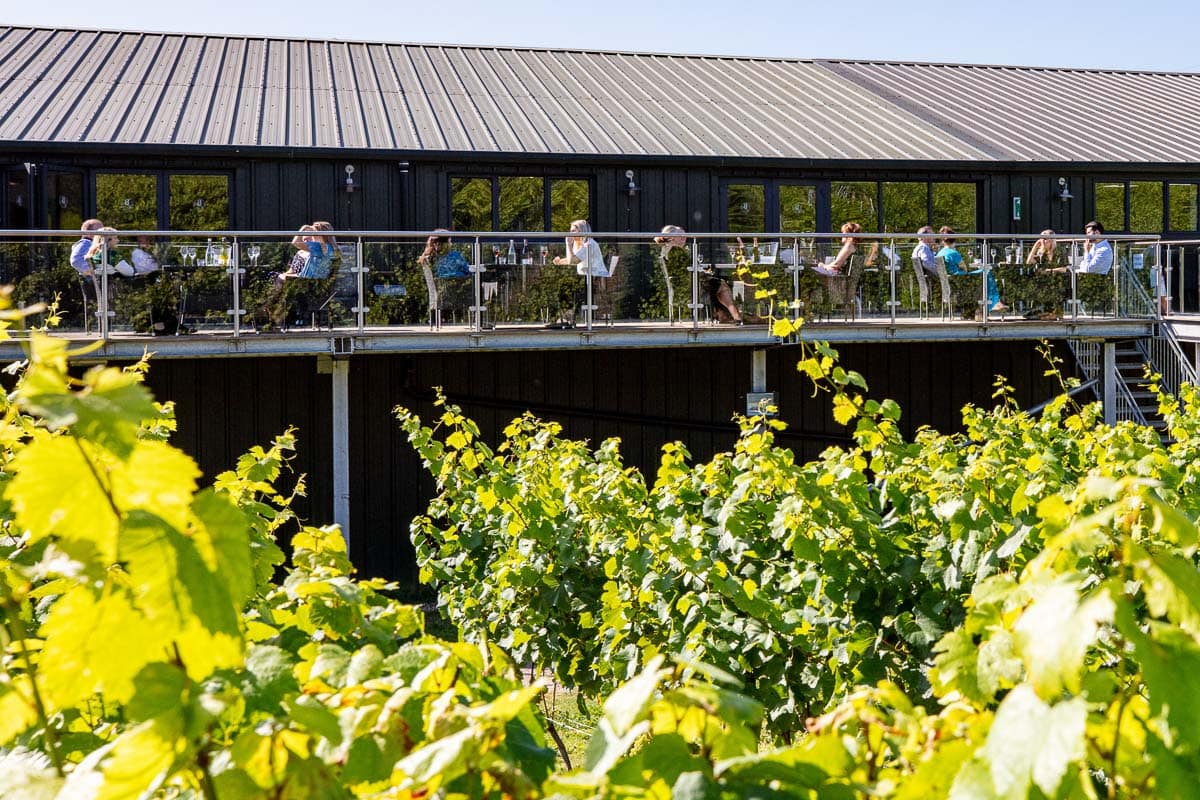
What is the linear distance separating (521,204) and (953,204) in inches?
253

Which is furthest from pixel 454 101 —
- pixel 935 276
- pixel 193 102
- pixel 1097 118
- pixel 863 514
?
pixel 863 514

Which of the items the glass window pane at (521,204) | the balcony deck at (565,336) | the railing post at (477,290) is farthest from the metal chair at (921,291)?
the railing post at (477,290)

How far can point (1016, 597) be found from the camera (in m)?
1.61

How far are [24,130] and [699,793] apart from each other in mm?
16500

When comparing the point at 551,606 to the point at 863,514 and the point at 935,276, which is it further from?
the point at 935,276

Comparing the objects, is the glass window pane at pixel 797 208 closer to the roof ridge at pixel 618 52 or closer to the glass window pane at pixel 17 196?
the roof ridge at pixel 618 52

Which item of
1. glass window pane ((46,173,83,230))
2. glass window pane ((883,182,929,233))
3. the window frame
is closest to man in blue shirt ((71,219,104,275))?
glass window pane ((46,173,83,230))

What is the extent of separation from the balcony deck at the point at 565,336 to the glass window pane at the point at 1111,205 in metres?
3.71

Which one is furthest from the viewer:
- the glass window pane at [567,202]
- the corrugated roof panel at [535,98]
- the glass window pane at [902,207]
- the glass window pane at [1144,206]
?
the glass window pane at [1144,206]

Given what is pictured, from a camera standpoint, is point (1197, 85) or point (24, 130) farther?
point (1197, 85)

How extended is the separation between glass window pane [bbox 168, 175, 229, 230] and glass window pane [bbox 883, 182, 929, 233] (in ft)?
29.9

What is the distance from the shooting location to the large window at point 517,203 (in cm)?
1744

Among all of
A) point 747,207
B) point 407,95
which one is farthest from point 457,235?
point 407,95

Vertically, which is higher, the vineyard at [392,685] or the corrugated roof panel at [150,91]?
the corrugated roof panel at [150,91]
